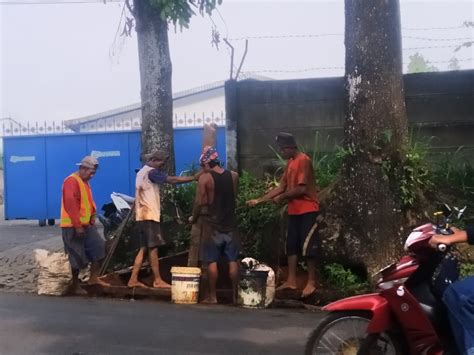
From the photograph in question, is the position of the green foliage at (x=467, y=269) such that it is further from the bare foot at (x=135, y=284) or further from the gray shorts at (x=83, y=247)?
the gray shorts at (x=83, y=247)

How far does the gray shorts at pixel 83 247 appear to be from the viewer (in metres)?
7.88

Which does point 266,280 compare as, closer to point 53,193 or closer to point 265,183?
point 265,183

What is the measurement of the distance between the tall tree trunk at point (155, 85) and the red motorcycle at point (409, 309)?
5.54 m

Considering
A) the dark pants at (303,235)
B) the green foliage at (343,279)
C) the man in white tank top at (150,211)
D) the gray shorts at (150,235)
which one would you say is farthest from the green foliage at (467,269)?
the gray shorts at (150,235)

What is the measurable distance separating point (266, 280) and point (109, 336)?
204 cm

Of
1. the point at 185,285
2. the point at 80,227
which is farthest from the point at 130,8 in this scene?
the point at 185,285

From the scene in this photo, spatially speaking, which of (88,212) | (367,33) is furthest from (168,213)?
(367,33)

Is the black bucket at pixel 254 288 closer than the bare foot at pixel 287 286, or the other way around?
the black bucket at pixel 254 288

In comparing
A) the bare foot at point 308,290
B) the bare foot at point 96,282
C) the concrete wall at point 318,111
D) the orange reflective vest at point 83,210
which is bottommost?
the bare foot at point 308,290

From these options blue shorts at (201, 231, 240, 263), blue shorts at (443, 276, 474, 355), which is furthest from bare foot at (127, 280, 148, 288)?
blue shorts at (443, 276, 474, 355)

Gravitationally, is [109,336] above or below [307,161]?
below

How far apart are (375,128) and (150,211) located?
2874 mm

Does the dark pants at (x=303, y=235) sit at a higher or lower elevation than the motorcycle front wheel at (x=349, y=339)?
higher

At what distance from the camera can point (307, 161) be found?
7512 mm
